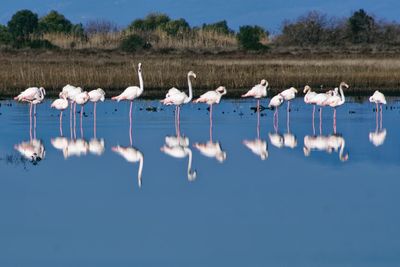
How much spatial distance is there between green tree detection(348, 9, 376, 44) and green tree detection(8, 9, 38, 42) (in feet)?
54.0

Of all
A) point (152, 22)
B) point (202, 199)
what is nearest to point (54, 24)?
point (152, 22)

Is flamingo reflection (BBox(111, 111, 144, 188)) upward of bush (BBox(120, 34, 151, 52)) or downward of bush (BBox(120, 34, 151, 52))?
downward

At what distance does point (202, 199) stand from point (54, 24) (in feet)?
194

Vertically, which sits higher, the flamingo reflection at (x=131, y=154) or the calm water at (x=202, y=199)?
the flamingo reflection at (x=131, y=154)

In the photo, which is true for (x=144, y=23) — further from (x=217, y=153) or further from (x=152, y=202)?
(x=152, y=202)

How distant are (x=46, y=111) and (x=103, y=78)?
6.65m

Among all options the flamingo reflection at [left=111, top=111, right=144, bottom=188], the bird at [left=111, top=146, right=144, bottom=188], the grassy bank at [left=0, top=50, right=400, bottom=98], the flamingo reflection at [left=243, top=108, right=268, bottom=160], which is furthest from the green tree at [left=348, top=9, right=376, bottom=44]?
the bird at [left=111, top=146, right=144, bottom=188]

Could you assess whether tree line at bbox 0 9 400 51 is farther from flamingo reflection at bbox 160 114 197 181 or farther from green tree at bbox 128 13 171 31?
flamingo reflection at bbox 160 114 197 181

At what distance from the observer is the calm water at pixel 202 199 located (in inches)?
382

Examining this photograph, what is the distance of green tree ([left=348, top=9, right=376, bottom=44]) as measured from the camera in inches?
2222

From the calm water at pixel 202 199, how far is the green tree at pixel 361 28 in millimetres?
36509

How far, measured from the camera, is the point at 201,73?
3441 centimetres

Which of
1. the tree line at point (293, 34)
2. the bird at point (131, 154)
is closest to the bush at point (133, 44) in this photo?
the tree line at point (293, 34)

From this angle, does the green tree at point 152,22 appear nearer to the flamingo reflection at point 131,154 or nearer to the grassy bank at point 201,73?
the grassy bank at point 201,73
